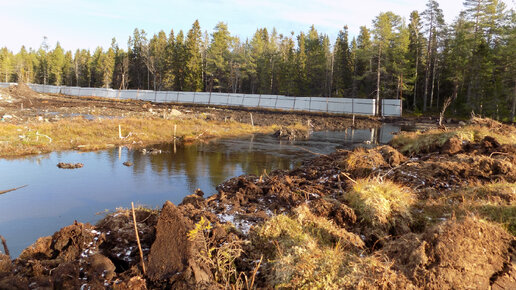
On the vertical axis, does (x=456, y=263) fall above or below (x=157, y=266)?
above

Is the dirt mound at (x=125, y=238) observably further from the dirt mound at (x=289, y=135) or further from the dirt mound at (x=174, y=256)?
the dirt mound at (x=289, y=135)

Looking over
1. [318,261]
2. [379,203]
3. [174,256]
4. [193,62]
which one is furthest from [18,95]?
[318,261]

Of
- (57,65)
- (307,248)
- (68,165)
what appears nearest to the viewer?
(307,248)

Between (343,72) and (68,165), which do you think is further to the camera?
(343,72)

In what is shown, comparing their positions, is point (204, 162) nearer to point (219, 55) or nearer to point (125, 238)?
point (125, 238)

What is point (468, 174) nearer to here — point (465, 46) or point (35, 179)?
point (35, 179)

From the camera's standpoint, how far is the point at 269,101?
4847 cm

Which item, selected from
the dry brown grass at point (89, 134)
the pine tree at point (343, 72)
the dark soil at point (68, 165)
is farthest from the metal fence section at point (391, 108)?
the dark soil at point (68, 165)

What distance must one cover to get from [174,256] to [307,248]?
68.4 inches

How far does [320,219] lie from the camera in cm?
532

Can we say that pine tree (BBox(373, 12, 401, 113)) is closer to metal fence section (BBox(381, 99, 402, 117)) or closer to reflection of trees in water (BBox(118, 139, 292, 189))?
metal fence section (BBox(381, 99, 402, 117))

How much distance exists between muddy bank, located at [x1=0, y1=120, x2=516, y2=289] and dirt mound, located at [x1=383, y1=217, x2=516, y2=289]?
12 mm

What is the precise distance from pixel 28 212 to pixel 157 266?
671 cm

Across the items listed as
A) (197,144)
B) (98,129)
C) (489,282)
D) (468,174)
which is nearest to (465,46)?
(197,144)
